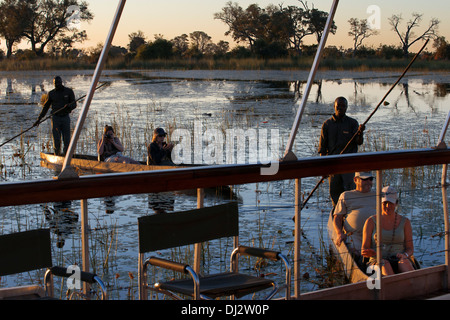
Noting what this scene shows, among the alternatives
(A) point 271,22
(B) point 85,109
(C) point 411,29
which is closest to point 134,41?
(A) point 271,22

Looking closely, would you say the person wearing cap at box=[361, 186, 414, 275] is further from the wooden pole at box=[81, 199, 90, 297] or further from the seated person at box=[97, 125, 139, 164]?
the seated person at box=[97, 125, 139, 164]

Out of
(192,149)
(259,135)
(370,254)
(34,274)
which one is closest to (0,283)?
(34,274)

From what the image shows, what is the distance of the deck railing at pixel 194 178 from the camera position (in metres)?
2.10

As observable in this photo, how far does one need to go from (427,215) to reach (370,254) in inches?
130

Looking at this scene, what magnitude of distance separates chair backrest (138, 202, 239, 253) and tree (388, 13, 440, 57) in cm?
205

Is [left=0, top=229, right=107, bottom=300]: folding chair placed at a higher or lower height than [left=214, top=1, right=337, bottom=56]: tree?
lower

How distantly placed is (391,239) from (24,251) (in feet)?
6.78

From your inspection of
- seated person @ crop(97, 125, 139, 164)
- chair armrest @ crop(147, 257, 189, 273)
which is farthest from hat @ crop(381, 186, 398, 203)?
seated person @ crop(97, 125, 139, 164)

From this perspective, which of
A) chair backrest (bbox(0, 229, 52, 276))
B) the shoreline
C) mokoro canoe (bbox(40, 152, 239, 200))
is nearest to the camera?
chair backrest (bbox(0, 229, 52, 276))

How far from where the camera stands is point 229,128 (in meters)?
12.7

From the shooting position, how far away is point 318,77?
25.9m

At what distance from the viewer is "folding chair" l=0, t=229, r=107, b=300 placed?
2.08m

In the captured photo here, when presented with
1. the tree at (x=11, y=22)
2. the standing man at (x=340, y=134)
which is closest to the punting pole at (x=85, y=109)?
the tree at (x=11, y=22)

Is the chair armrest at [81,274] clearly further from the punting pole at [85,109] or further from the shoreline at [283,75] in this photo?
the shoreline at [283,75]
